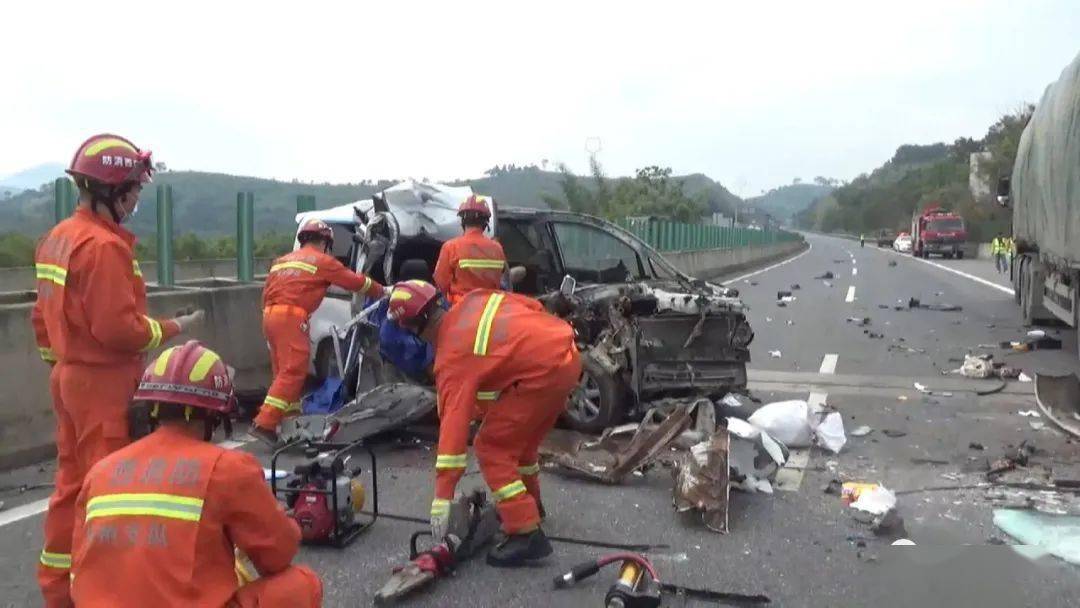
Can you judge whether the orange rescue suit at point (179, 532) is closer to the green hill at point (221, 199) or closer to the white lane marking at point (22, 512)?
the green hill at point (221, 199)

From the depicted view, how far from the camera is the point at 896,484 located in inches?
241

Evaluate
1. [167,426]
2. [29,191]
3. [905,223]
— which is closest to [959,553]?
[167,426]

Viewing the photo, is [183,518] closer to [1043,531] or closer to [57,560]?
[57,560]

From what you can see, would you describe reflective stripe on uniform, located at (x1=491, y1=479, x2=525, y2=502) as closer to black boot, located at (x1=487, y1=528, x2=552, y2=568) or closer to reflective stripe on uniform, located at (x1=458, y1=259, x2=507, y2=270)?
black boot, located at (x1=487, y1=528, x2=552, y2=568)

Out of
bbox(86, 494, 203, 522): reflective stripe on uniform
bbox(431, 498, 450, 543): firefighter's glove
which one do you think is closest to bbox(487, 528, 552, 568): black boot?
bbox(431, 498, 450, 543): firefighter's glove

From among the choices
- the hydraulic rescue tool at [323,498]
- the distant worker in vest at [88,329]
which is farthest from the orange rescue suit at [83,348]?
the hydraulic rescue tool at [323,498]

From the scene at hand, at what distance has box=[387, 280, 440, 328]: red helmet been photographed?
14.8ft

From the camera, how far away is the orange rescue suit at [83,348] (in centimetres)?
375

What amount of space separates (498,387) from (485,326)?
1.01ft

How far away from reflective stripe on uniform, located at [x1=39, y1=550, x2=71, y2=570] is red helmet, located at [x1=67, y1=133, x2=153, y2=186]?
1485mm

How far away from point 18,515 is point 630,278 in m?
5.01

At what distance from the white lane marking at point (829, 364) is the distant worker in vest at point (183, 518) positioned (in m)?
8.80

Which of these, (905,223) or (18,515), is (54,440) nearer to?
(18,515)

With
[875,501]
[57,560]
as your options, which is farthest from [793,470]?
[57,560]
